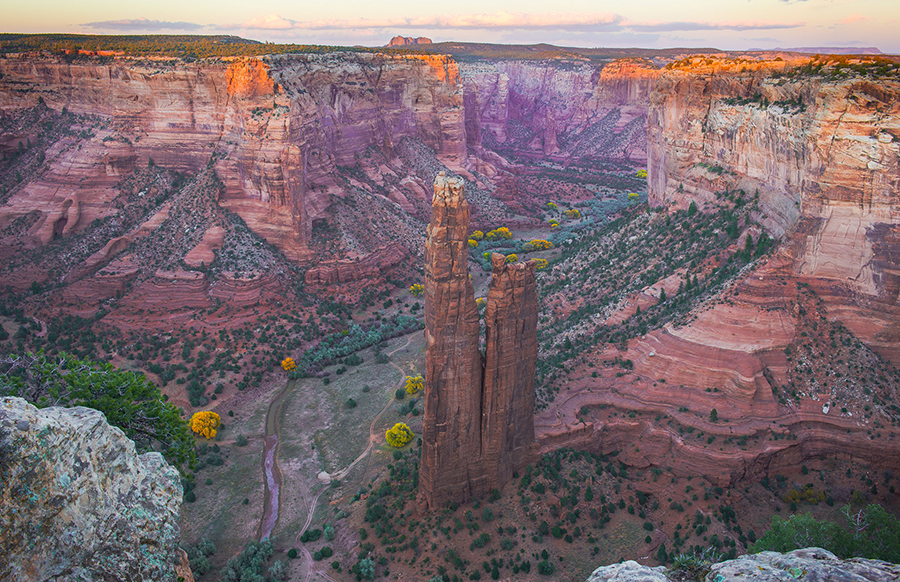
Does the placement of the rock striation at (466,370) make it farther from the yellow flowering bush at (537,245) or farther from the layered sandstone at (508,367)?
the yellow flowering bush at (537,245)

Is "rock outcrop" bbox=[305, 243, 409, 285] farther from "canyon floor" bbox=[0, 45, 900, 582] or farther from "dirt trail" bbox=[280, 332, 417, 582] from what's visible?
"dirt trail" bbox=[280, 332, 417, 582]

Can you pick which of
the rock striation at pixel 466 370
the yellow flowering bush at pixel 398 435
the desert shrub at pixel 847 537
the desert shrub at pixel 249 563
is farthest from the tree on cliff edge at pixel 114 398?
the desert shrub at pixel 847 537

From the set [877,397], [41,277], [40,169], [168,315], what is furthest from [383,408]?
[40,169]

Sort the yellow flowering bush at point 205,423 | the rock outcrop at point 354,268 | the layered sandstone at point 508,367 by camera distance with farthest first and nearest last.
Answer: the rock outcrop at point 354,268 < the yellow flowering bush at point 205,423 < the layered sandstone at point 508,367

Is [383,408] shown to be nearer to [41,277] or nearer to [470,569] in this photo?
[470,569]

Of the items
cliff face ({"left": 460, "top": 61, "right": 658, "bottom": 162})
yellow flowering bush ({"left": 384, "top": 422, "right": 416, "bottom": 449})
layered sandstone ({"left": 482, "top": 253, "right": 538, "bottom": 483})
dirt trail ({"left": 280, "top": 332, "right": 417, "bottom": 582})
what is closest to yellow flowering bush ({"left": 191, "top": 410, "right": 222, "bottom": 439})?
dirt trail ({"left": 280, "top": 332, "right": 417, "bottom": 582})

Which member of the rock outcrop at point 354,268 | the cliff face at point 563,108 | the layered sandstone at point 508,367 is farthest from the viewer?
the cliff face at point 563,108
